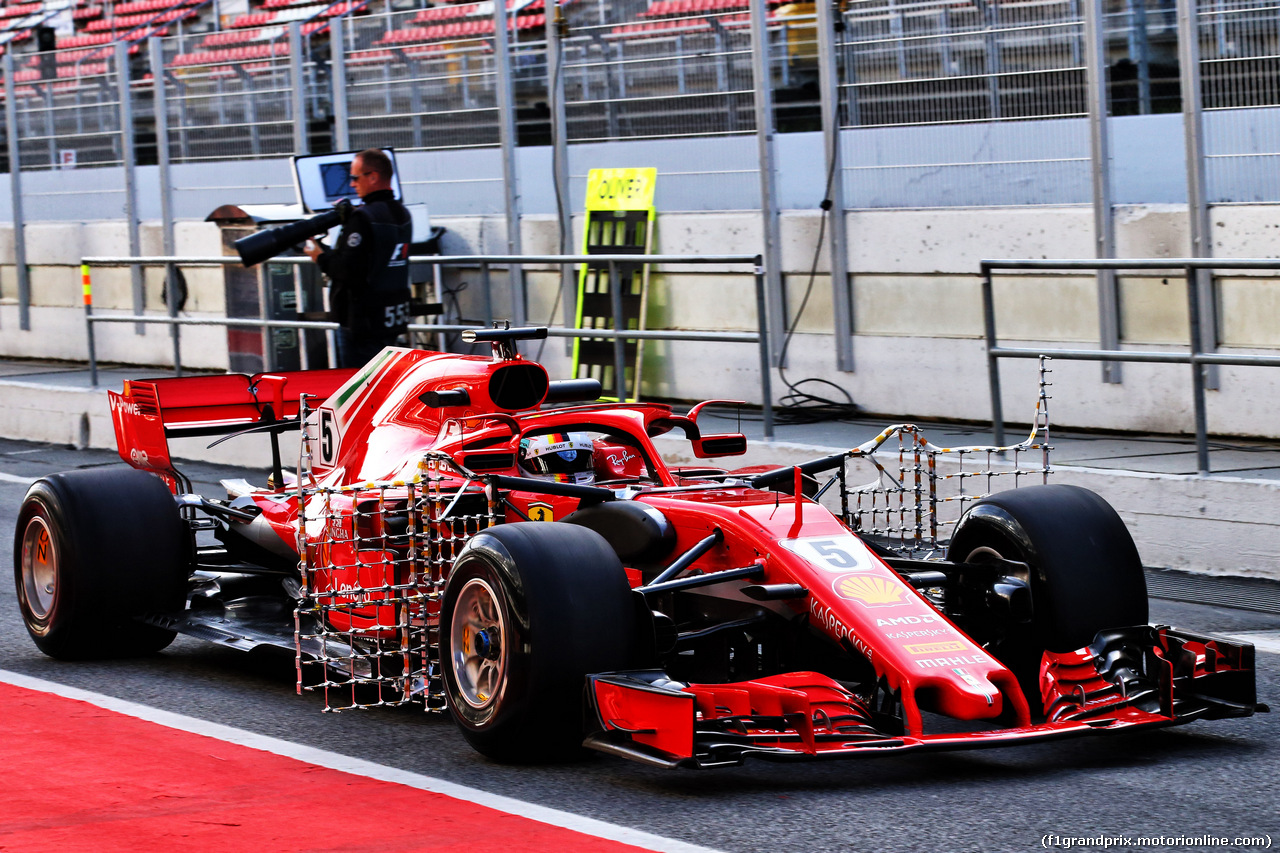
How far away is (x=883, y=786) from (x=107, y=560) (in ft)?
11.5

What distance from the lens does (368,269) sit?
35.0ft

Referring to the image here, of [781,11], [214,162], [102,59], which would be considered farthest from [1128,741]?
[102,59]

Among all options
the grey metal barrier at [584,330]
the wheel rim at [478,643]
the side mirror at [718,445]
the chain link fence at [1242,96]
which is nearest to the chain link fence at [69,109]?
the grey metal barrier at [584,330]

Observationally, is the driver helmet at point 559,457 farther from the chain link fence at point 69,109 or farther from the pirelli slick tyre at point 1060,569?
the chain link fence at point 69,109

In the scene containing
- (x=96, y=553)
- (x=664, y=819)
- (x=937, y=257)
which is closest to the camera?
(x=664, y=819)

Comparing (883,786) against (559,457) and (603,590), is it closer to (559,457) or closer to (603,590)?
(603,590)

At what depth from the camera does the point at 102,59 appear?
18484mm

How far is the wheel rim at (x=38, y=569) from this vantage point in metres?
7.61

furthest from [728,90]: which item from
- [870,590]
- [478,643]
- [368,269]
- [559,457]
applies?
[478,643]

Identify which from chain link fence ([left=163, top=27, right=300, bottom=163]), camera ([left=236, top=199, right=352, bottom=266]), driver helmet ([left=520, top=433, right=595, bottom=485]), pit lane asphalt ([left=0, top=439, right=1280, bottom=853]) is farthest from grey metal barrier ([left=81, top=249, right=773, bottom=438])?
pit lane asphalt ([left=0, top=439, right=1280, bottom=853])

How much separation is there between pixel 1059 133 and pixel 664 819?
7747mm

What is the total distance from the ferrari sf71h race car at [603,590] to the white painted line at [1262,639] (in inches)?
51.3

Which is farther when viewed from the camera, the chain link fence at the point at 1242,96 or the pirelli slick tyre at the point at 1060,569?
the chain link fence at the point at 1242,96

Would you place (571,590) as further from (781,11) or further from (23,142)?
(23,142)
